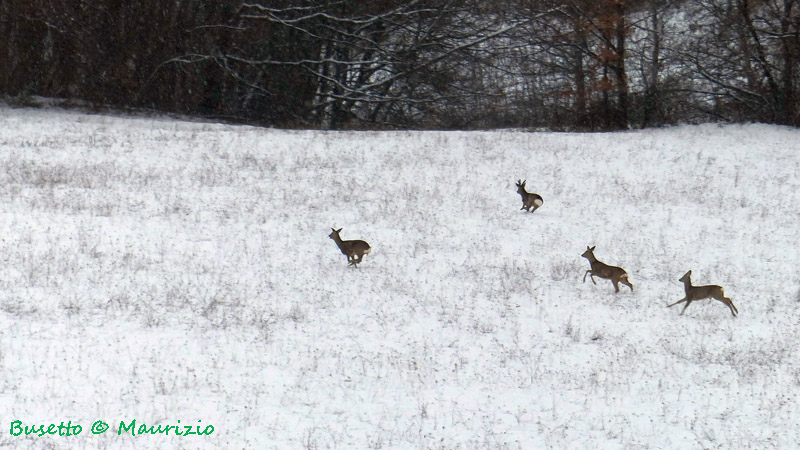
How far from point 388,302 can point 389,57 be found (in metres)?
→ 21.8

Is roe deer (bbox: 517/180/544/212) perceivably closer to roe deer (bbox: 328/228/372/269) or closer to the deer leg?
the deer leg

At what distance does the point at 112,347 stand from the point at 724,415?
5.96m

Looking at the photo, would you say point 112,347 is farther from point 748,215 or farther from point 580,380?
point 748,215

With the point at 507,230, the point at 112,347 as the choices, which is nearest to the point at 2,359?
the point at 112,347

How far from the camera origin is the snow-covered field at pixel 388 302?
300 inches

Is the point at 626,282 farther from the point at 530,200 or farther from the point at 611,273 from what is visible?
the point at 530,200

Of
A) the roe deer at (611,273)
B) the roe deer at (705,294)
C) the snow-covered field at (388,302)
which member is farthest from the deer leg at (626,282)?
the roe deer at (705,294)

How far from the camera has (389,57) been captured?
3144cm

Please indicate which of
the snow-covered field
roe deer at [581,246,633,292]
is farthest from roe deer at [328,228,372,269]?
roe deer at [581,246,633,292]

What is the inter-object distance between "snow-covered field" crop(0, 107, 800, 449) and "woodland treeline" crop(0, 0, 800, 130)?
904cm

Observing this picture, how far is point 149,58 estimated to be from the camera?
1134 inches

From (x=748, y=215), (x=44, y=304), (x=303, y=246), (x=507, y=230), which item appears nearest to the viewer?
(x=44, y=304)

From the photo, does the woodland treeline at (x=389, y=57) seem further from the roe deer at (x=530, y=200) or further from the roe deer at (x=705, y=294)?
the roe deer at (x=705, y=294)

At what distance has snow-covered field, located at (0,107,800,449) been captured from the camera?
7.62m
